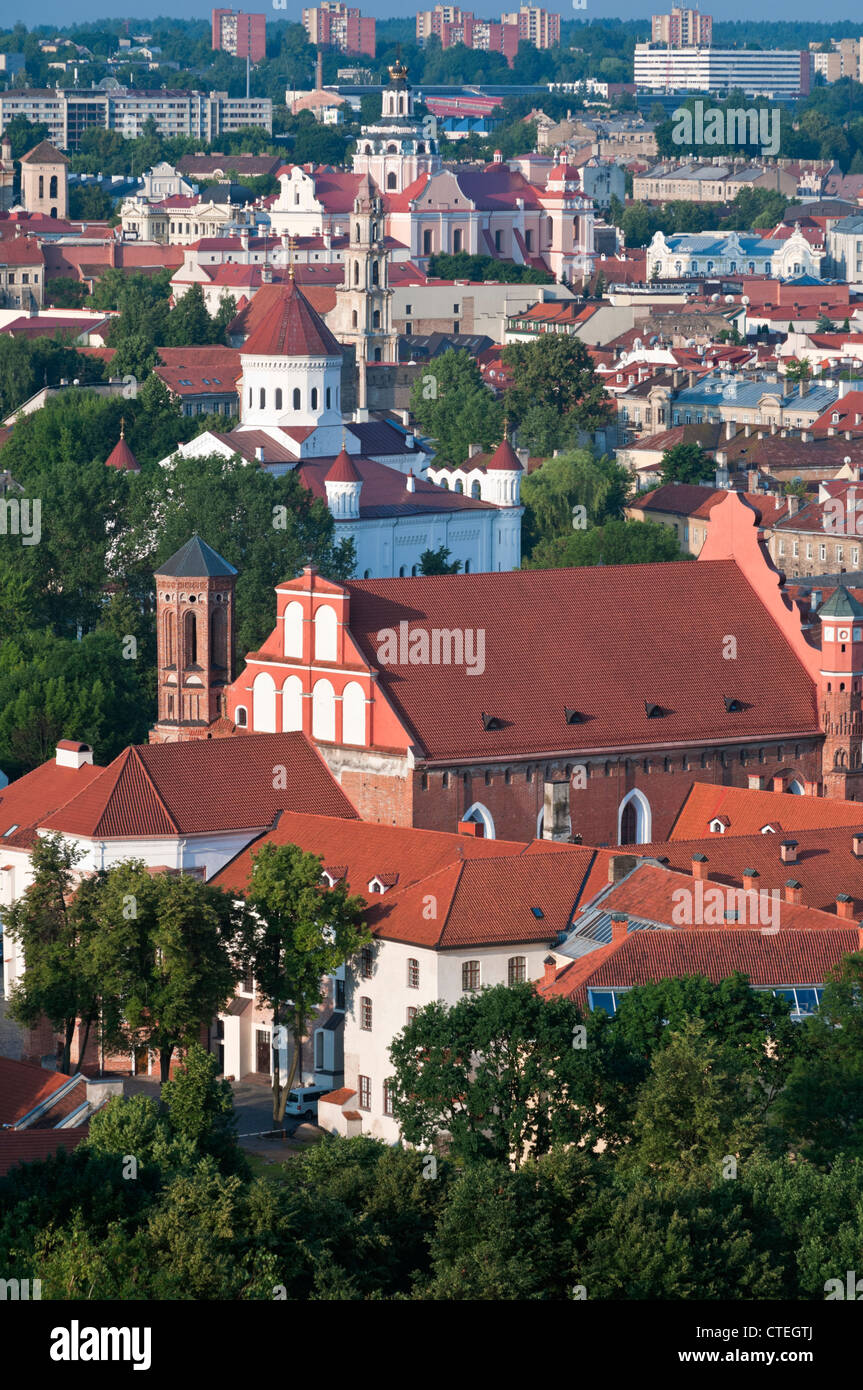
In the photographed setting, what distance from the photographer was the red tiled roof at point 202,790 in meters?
59.9

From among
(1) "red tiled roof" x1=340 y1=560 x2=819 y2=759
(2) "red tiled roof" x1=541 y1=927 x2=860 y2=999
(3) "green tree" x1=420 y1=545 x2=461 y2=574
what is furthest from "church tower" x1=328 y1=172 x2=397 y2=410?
(2) "red tiled roof" x1=541 y1=927 x2=860 y2=999

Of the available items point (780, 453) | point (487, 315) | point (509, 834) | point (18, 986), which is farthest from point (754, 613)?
point (487, 315)

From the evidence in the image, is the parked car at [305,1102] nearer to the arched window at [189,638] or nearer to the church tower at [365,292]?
the arched window at [189,638]

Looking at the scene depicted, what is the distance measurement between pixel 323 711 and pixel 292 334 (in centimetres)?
4227

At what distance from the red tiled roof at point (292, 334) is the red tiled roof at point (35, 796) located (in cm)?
4038

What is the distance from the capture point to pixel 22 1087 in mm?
48406

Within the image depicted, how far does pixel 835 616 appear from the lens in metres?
65.2

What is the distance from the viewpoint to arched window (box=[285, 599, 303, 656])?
63156 mm

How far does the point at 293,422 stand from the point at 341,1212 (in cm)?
6399

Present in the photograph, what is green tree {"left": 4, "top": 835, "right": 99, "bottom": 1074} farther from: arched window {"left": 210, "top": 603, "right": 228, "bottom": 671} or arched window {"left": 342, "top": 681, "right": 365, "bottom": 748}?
arched window {"left": 210, "top": 603, "right": 228, "bottom": 671}

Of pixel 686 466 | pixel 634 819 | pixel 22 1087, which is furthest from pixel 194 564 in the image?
pixel 686 466

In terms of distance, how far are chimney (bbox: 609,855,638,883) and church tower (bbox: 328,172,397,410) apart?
7806 cm

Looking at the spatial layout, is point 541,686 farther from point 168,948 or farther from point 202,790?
point 168,948
